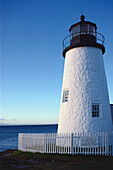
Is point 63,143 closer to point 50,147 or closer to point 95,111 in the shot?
point 50,147

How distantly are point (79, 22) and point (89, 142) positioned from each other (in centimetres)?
921

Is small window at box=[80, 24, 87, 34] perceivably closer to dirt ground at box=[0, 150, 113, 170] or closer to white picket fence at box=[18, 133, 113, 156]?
white picket fence at box=[18, 133, 113, 156]

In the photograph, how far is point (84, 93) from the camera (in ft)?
43.5

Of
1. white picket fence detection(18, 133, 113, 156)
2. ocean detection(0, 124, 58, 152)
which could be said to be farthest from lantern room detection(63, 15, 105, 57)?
ocean detection(0, 124, 58, 152)

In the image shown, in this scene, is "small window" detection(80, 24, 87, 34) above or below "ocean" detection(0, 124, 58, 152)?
above

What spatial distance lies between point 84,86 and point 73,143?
4.25 meters

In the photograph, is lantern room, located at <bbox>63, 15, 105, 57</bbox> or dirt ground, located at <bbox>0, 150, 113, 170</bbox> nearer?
dirt ground, located at <bbox>0, 150, 113, 170</bbox>

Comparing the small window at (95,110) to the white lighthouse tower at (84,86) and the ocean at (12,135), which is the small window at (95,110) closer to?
the white lighthouse tower at (84,86)

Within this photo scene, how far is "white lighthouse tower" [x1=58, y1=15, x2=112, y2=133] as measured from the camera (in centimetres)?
1291

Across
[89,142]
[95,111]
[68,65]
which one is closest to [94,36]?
[68,65]

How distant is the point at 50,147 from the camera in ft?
40.0

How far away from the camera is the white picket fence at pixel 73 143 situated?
37.0 ft

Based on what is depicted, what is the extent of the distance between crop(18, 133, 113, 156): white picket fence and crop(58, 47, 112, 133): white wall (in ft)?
2.90

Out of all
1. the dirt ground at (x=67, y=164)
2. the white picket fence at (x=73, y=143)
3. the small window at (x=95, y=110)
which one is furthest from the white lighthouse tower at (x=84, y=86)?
the dirt ground at (x=67, y=164)
